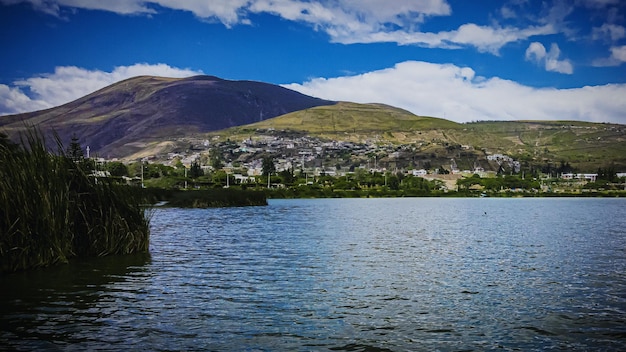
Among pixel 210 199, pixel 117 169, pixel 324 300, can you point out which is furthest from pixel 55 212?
pixel 117 169

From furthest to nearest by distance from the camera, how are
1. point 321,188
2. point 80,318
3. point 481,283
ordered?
point 321,188, point 481,283, point 80,318

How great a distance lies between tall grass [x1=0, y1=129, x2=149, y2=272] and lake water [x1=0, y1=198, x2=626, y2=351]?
2.72ft

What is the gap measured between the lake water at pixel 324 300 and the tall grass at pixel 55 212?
0.83 meters

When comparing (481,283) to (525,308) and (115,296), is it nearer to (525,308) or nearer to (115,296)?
(525,308)

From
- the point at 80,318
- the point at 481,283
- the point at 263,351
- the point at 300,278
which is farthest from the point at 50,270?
the point at 481,283

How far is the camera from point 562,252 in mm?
35531

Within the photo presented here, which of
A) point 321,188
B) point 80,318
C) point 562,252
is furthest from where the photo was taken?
point 321,188

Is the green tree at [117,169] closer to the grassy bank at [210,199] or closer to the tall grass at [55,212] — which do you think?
the tall grass at [55,212]

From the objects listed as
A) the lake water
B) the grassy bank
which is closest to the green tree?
the lake water

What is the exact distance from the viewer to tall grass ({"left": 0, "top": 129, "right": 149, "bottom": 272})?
23516 mm

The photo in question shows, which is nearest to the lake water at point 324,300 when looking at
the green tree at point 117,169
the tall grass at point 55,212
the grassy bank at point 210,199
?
the tall grass at point 55,212

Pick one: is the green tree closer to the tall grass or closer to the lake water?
the tall grass

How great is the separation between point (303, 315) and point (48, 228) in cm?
1259

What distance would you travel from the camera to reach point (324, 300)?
20.5m
